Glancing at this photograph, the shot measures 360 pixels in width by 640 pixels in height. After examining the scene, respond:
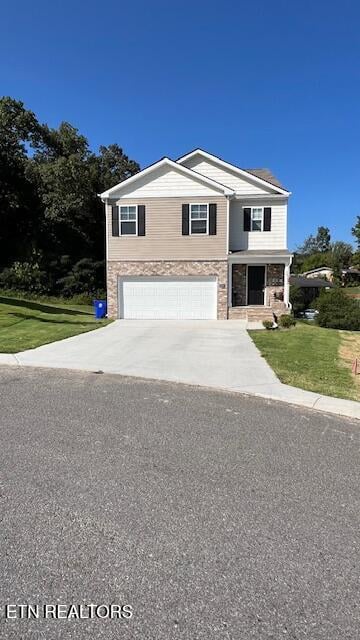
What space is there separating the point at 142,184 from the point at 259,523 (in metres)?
19.5

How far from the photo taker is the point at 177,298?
20781mm

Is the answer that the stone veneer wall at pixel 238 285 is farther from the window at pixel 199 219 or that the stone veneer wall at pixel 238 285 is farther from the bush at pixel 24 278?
the bush at pixel 24 278

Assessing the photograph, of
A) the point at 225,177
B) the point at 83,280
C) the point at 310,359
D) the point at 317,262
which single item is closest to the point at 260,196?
the point at 225,177

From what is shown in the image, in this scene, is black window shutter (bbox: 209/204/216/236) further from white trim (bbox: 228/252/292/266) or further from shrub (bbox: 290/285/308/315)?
shrub (bbox: 290/285/308/315)

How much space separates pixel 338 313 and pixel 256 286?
170 inches

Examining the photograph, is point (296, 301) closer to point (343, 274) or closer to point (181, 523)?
point (181, 523)

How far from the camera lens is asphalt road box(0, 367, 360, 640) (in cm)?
231

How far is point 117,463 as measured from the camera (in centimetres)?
414

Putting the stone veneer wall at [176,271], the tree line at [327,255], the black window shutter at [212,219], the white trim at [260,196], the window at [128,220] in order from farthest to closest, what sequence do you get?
the tree line at [327,255] < the white trim at [260,196] < the window at [128,220] < the stone veneer wall at [176,271] < the black window shutter at [212,219]

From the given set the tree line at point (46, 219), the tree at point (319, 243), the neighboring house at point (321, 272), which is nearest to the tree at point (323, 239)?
the tree at point (319, 243)

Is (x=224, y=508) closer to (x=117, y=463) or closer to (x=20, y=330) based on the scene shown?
(x=117, y=463)

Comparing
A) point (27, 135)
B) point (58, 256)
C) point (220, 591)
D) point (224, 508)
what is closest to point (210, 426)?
point (224, 508)

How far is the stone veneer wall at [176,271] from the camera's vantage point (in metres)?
20.6

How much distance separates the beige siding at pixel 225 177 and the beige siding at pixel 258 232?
640 mm
